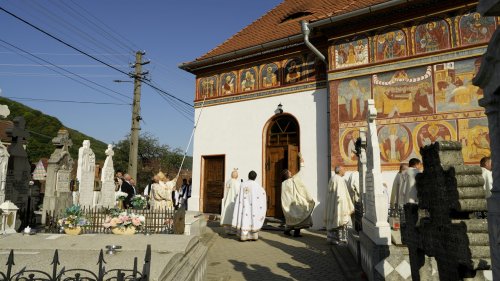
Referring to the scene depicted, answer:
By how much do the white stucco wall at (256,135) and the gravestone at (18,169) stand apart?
251 inches

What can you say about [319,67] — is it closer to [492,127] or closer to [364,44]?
[364,44]

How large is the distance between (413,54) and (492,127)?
340 inches

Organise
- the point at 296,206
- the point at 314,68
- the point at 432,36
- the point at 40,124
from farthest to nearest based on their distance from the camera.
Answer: the point at 40,124 < the point at 314,68 < the point at 432,36 < the point at 296,206

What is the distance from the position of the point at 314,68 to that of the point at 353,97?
204 cm

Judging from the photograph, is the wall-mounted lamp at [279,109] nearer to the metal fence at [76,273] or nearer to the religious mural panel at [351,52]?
the religious mural panel at [351,52]

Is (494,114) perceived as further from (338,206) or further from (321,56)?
(321,56)

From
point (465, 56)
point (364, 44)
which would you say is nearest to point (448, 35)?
point (465, 56)

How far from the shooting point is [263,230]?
10.8 metres

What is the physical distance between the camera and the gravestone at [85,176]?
10.5m

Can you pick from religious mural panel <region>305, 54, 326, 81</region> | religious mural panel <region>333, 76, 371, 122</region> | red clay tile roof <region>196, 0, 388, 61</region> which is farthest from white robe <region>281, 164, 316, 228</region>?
red clay tile roof <region>196, 0, 388, 61</region>

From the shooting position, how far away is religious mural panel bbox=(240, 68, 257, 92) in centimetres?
1338

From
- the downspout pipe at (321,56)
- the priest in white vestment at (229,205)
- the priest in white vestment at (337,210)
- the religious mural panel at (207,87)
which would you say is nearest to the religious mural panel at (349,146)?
the downspout pipe at (321,56)

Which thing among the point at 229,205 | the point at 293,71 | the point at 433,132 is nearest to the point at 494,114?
the point at 433,132

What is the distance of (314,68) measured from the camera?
11.8 metres
